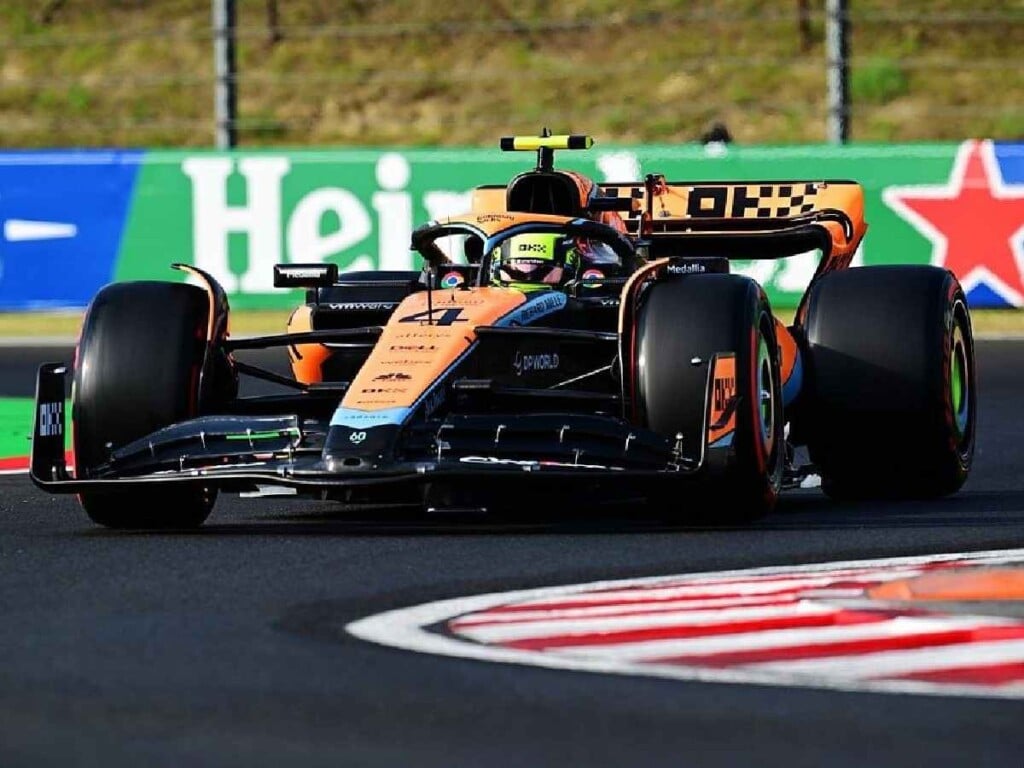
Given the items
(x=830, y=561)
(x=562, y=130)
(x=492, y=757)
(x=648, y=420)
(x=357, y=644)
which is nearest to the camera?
(x=492, y=757)

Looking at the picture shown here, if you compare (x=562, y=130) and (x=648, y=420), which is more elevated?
(x=562, y=130)

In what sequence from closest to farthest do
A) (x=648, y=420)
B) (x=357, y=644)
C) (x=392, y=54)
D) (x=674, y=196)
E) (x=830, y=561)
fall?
(x=357, y=644)
(x=830, y=561)
(x=648, y=420)
(x=674, y=196)
(x=392, y=54)

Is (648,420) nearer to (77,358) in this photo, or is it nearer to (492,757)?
(77,358)

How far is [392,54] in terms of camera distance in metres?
34.4

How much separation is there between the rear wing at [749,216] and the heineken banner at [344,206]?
24.6 ft

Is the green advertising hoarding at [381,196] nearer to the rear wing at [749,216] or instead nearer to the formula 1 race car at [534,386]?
the rear wing at [749,216]

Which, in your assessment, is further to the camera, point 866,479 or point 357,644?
point 866,479

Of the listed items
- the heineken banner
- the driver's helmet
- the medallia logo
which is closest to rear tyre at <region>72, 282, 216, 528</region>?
the driver's helmet

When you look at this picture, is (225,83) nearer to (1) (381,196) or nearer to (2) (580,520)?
(1) (381,196)

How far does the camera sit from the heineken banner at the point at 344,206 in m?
19.7

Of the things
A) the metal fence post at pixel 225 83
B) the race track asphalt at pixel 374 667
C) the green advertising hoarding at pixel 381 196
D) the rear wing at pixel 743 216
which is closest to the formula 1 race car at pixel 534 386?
the race track asphalt at pixel 374 667

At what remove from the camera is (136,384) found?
9359 millimetres

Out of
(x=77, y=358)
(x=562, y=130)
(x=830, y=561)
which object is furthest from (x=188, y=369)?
(x=562, y=130)

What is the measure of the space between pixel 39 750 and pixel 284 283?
4835 millimetres
